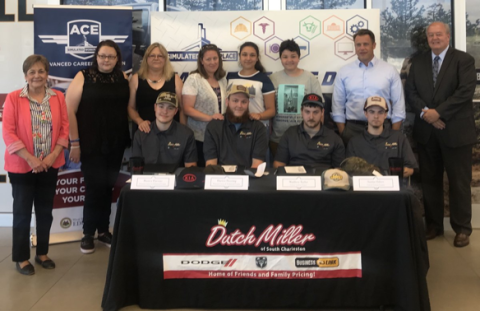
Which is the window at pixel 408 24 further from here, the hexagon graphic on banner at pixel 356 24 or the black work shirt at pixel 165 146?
the black work shirt at pixel 165 146

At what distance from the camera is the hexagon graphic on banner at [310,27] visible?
405 cm

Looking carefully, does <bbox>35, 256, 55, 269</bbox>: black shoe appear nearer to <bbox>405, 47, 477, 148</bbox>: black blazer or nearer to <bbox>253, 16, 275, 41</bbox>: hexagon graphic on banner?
<bbox>253, 16, 275, 41</bbox>: hexagon graphic on banner

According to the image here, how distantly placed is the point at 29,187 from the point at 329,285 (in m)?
2.02

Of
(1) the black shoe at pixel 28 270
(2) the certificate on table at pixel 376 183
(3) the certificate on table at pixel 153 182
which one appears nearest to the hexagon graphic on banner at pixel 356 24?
(2) the certificate on table at pixel 376 183

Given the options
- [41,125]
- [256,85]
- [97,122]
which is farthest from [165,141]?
[256,85]

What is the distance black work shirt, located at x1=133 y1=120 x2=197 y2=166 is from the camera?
10.4 ft

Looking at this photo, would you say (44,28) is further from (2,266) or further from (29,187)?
(2,266)

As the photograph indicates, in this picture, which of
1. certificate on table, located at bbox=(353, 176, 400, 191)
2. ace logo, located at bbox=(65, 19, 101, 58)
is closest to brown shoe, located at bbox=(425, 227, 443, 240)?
certificate on table, located at bbox=(353, 176, 400, 191)

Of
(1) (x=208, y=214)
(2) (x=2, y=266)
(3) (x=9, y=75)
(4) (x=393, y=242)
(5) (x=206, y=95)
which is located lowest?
(2) (x=2, y=266)

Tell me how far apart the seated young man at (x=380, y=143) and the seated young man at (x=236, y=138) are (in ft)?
2.23

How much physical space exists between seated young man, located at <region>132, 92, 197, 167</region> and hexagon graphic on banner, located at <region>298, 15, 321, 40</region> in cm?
152

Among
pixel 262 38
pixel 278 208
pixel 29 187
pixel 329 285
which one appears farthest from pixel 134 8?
pixel 329 285

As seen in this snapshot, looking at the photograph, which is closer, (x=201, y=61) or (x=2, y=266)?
(x=2, y=266)

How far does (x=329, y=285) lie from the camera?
91.5 inches
